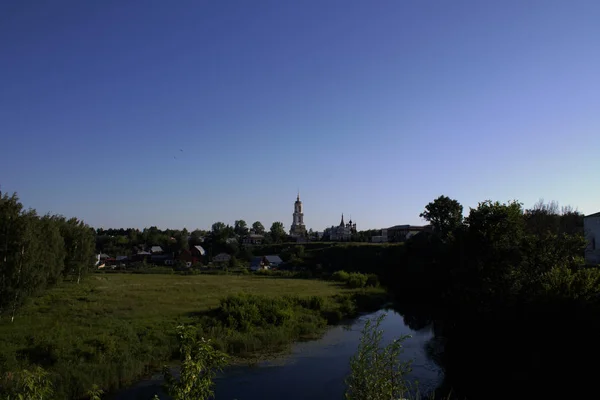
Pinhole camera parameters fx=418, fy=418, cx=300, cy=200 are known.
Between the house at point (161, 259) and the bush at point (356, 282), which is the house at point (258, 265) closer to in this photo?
the house at point (161, 259)

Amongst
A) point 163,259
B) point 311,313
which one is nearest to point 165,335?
point 311,313

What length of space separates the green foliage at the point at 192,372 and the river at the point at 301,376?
616 inches

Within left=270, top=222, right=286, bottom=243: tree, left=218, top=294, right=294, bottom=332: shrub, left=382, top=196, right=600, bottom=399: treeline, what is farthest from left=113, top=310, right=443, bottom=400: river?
left=270, top=222, right=286, bottom=243: tree

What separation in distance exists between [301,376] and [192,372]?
64.3 ft

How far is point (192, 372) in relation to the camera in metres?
6.30

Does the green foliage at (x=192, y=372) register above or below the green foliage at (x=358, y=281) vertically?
above

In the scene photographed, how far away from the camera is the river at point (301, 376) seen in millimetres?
21281

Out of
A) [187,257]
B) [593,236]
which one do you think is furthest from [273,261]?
[593,236]

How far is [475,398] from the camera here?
2155 centimetres

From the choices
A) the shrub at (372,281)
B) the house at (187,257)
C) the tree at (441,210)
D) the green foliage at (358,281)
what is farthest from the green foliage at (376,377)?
the house at (187,257)

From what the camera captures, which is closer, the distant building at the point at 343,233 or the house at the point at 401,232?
the house at the point at 401,232

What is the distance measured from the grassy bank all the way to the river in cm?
208

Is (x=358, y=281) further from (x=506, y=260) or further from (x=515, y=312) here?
(x=515, y=312)

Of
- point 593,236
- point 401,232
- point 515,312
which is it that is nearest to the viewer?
point 515,312
